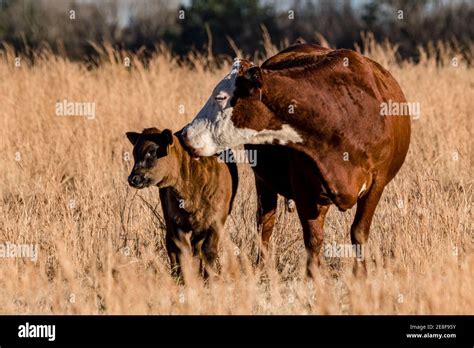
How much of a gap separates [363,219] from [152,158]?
5.34 ft

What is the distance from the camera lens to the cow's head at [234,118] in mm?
6699

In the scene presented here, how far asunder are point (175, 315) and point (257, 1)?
1274 inches

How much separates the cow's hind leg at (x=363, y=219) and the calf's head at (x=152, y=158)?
145 cm

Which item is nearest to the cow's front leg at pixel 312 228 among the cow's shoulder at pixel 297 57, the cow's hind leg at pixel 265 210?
the cow's hind leg at pixel 265 210

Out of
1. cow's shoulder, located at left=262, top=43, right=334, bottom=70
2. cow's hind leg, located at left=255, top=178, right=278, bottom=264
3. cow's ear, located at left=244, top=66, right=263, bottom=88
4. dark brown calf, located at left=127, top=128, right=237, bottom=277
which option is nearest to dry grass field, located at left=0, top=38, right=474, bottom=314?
cow's hind leg, located at left=255, top=178, right=278, bottom=264

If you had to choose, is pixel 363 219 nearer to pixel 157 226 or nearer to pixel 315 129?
pixel 315 129

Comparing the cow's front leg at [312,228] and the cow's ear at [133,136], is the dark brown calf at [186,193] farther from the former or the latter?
the cow's front leg at [312,228]

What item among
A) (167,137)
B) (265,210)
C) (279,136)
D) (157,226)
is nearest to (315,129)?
(279,136)

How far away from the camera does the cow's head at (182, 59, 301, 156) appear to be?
22.0 feet

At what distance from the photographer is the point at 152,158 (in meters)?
7.34

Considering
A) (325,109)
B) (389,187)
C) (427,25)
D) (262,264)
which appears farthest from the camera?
(427,25)

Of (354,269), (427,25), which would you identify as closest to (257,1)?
(427,25)
